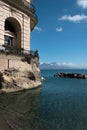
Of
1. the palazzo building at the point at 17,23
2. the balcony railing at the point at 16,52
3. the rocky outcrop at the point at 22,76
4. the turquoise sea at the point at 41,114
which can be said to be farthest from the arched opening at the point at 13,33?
the turquoise sea at the point at 41,114

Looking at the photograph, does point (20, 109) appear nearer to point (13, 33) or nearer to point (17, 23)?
point (17, 23)

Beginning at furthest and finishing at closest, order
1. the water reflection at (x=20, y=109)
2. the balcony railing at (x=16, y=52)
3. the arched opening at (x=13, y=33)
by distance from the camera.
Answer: the arched opening at (x=13, y=33), the balcony railing at (x=16, y=52), the water reflection at (x=20, y=109)

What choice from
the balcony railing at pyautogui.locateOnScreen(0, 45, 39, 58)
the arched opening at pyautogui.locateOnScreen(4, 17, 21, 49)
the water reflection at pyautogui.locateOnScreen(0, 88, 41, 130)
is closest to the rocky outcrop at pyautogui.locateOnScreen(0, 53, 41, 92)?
the balcony railing at pyautogui.locateOnScreen(0, 45, 39, 58)

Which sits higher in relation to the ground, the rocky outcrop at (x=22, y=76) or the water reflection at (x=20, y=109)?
the rocky outcrop at (x=22, y=76)

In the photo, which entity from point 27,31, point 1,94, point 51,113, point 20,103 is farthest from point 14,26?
point 51,113

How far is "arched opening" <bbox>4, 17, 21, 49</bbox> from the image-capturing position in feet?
158

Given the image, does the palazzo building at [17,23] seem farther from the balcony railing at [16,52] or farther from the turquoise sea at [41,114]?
the turquoise sea at [41,114]

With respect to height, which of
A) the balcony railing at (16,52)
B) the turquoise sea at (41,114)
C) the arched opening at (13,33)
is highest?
the arched opening at (13,33)

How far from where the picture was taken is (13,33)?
49.5 metres

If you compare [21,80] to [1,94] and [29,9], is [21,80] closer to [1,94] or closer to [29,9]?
[1,94]

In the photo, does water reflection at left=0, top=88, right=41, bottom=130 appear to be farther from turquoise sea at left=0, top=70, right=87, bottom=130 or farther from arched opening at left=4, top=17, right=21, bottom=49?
arched opening at left=4, top=17, right=21, bottom=49

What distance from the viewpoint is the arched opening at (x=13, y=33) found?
48.1 metres

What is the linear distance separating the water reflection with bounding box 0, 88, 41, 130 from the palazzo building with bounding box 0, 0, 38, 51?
13.8 meters

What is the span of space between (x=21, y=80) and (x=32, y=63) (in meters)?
6.91
